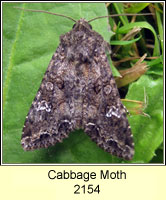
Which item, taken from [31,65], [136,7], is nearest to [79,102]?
[31,65]

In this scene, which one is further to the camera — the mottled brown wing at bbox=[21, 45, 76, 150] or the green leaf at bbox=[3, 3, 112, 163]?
the green leaf at bbox=[3, 3, 112, 163]

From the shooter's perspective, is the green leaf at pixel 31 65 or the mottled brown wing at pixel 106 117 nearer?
the mottled brown wing at pixel 106 117

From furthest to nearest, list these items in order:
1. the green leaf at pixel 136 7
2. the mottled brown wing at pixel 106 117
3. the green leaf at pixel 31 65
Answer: the green leaf at pixel 136 7, the green leaf at pixel 31 65, the mottled brown wing at pixel 106 117

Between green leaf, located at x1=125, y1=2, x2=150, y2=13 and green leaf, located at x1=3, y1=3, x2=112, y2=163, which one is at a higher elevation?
green leaf, located at x1=125, y1=2, x2=150, y2=13

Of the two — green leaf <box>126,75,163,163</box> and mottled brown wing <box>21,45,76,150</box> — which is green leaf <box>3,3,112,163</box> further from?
green leaf <box>126,75,163,163</box>

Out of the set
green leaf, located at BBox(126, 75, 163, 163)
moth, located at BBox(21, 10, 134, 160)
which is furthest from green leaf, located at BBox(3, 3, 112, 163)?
green leaf, located at BBox(126, 75, 163, 163)

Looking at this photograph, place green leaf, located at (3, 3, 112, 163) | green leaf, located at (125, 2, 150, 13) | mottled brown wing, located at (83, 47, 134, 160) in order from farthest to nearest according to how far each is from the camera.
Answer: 1. green leaf, located at (125, 2, 150, 13)
2. green leaf, located at (3, 3, 112, 163)
3. mottled brown wing, located at (83, 47, 134, 160)

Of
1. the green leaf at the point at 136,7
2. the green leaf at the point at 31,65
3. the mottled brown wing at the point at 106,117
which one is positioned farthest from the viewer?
the green leaf at the point at 136,7

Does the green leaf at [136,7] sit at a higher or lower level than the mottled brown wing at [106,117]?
higher

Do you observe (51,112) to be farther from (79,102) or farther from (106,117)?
(106,117)

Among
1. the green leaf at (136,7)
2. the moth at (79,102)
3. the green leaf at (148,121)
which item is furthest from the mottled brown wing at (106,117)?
the green leaf at (136,7)

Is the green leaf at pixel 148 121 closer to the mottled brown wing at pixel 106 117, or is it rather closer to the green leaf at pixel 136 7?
the mottled brown wing at pixel 106 117
